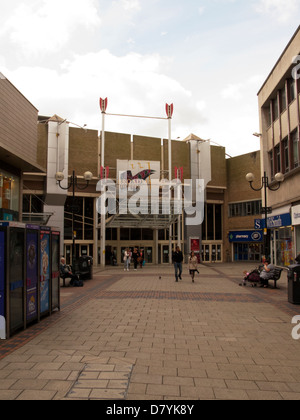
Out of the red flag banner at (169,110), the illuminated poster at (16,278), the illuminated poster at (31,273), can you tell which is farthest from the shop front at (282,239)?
the illuminated poster at (16,278)

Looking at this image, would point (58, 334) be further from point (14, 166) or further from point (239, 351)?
point (14, 166)

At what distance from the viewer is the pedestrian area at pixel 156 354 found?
14.8ft

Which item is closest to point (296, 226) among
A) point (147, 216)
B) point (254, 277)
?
point (254, 277)

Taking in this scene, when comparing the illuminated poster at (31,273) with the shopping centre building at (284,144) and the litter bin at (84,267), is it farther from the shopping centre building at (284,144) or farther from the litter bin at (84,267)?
the shopping centre building at (284,144)

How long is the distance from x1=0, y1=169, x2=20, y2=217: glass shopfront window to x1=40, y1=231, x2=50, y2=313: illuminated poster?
21.3 feet

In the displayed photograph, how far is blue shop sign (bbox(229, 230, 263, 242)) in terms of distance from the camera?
1499 inches

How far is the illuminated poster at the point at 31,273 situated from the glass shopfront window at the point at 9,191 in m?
7.16

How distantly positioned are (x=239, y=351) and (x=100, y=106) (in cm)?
2956

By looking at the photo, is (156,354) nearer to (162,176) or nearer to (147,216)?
(147,216)

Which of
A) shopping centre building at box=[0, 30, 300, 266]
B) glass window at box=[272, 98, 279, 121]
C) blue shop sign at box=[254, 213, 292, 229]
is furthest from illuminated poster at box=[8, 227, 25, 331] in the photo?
glass window at box=[272, 98, 279, 121]

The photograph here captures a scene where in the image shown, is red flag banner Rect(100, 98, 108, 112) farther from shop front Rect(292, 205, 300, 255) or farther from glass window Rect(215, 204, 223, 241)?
shop front Rect(292, 205, 300, 255)

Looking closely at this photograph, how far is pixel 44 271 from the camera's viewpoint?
29.5 ft

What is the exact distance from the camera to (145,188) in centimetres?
3259

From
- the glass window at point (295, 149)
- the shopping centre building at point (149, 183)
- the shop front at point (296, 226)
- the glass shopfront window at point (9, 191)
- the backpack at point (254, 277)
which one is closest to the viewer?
the glass shopfront window at point (9, 191)
